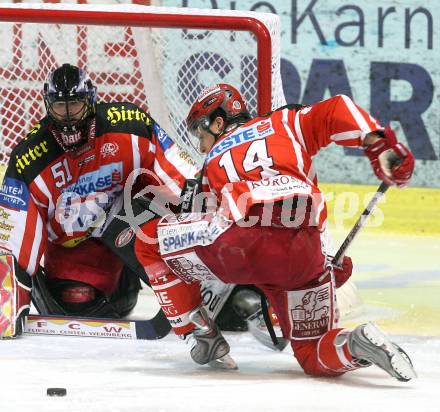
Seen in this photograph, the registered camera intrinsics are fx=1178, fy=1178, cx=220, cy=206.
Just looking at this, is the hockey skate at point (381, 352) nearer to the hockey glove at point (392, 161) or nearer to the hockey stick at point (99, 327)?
the hockey glove at point (392, 161)

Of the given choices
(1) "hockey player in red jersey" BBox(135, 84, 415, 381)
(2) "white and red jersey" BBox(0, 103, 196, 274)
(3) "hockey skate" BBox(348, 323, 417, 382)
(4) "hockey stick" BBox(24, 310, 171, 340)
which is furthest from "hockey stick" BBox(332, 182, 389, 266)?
(2) "white and red jersey" BBox(0, 103, 196, 274)

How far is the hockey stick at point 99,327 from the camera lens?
364 cm

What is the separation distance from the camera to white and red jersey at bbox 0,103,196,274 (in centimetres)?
369

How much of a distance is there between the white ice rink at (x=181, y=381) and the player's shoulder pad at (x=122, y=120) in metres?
0.66

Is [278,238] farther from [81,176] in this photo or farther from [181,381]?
[81,176]

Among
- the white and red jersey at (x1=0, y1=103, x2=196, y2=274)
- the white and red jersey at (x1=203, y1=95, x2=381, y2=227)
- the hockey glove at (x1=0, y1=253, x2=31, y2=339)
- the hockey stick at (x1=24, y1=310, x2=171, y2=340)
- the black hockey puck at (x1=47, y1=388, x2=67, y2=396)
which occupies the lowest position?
the hockey stick at (x1=24, y1=310, x2=171, y2=340)

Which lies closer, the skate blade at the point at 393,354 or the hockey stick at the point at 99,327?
the skate blade at the point at 393,354

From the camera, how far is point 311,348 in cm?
305

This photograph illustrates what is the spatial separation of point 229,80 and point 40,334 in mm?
1150

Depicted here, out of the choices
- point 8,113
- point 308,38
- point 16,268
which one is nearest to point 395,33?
point 308,38

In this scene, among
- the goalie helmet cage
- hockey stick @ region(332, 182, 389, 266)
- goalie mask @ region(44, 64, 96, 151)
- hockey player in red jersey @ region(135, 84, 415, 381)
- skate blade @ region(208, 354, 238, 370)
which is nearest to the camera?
hockey player in red jersey @ region(135, 84, 415, 381)

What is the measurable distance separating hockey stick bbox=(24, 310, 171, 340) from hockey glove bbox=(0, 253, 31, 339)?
66 mm

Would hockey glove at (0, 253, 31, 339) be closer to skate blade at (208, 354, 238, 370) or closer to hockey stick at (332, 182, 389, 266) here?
skate blade at (208, 354, 238, 370)

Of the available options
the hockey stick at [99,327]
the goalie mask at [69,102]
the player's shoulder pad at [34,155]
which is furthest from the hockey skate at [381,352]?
the player's shoulder pad at [34,155]
